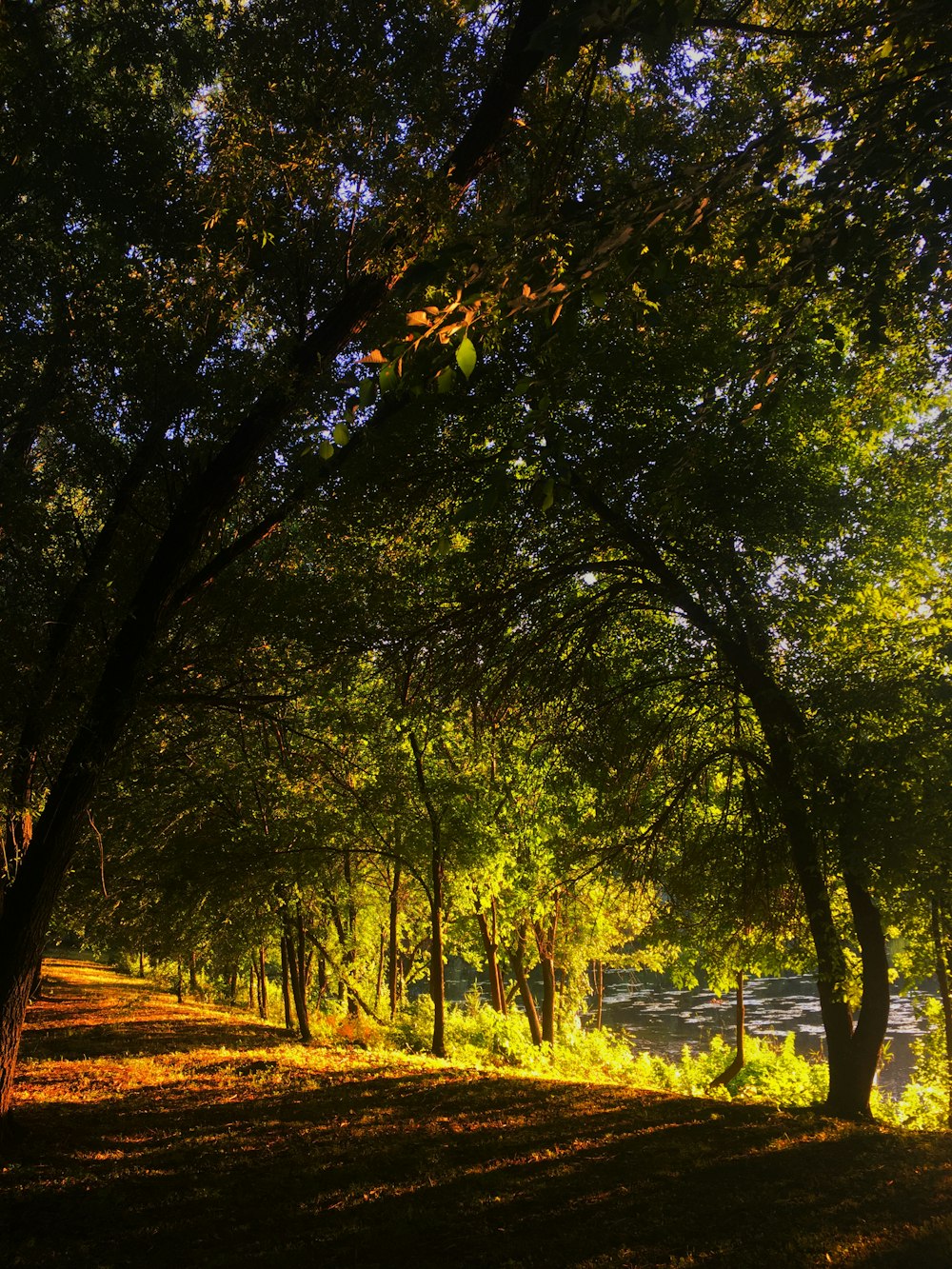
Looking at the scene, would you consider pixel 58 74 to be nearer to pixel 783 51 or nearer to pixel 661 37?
pixel 783 51

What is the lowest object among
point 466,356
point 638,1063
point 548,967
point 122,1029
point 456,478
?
point 638,1063

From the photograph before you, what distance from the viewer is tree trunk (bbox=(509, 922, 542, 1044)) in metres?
23.6

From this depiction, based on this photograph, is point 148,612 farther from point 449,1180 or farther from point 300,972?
point 300,972

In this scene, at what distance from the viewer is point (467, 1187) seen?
19.9ft

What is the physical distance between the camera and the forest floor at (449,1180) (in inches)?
192

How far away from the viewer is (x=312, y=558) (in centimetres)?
919

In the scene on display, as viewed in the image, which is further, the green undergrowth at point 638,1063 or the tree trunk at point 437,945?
the tree trunk at point 437,945

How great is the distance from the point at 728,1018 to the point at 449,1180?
173 feet

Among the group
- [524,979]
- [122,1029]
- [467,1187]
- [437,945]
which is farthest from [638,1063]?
[467,1187]

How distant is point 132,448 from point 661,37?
723 cm

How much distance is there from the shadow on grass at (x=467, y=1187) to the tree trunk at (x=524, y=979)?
16.0m

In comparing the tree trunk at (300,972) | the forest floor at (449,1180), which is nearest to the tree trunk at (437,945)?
the tree trunk at (300,972)

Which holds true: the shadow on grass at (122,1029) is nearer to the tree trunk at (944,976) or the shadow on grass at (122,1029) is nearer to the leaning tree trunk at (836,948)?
the leaning tree trunk at (836,948)

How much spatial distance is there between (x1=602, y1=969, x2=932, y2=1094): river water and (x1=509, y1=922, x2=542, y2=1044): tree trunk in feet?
27.1
